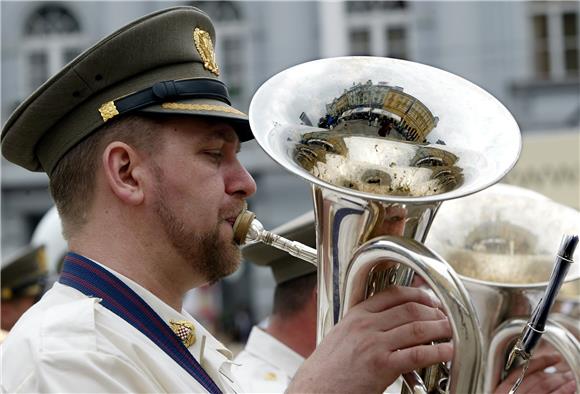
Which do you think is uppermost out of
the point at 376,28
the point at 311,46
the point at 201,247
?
the point at 376,28

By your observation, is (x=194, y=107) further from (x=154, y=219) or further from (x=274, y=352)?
(x=274, y=352)

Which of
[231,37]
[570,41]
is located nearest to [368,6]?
[231,37]

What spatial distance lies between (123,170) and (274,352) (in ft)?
4.85

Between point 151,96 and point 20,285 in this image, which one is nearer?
point 151,96

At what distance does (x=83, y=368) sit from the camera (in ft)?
6.05

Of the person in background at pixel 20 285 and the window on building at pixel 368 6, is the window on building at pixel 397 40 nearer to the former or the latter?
the window on building at pixel 368 6

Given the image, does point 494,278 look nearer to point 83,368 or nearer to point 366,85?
point 366,85

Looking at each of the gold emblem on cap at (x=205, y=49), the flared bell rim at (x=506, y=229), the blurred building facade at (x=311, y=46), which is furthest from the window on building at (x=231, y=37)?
the gold emblem on cap at (x=205, y=49)

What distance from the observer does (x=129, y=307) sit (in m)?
2.06

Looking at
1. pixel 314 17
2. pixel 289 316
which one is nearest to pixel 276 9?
pixel 314 17

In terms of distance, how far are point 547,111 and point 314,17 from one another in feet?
11.4

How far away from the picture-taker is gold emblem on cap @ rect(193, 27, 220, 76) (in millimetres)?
2357

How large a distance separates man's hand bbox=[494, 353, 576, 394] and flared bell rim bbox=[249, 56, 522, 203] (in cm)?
101

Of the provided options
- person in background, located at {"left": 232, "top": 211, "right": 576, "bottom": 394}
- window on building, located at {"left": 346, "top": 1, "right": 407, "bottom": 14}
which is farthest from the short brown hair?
window on building, located at {"left": 346, "top": 1, "right": 407, "bottom": 14}
